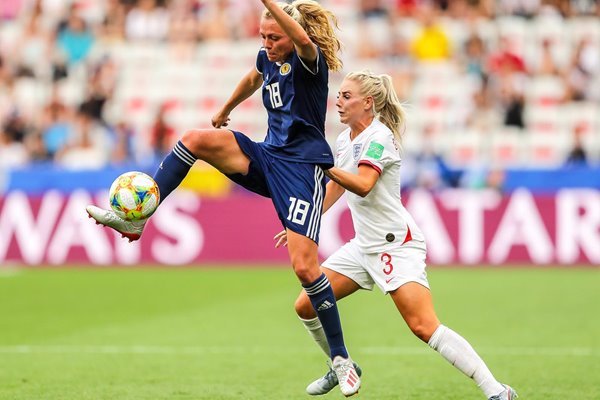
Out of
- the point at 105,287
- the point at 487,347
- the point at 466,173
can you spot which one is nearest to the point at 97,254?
the point at 105,287

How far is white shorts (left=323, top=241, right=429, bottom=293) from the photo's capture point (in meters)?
6.95

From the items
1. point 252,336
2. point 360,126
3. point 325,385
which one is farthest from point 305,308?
point 252,336

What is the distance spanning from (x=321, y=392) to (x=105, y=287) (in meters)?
8.59

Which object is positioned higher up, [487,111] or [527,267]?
[487,111]

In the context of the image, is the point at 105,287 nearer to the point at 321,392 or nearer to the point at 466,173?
the point at 466,173

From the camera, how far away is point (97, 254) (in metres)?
18.0

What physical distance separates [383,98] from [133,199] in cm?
173

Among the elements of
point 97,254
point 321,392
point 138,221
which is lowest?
point 97,254

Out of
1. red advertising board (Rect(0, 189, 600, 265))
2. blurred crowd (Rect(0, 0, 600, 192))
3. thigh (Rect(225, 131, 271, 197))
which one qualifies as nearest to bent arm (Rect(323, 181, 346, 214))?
thigh (Rect(225, 131, 271, 197))

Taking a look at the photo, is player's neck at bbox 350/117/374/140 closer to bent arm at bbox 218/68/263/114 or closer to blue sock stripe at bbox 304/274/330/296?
bent arm at bbox 218/68/263/114

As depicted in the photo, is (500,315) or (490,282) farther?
(490,282)

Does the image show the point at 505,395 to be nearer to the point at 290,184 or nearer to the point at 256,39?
the point at 290,184

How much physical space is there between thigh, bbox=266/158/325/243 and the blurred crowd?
11191 millimetres

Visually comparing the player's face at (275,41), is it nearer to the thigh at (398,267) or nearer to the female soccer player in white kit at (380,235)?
the female soccer player in white kit at (380,235)
